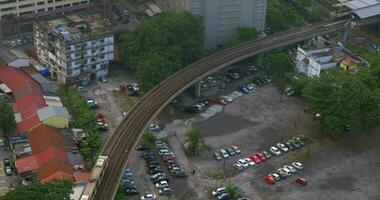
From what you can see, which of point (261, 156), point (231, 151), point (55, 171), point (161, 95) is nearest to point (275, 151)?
point (261, 156)

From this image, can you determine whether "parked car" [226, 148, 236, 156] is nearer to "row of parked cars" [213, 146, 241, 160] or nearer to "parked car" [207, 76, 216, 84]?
"row of parked cars" [213, 146, 241, 160]

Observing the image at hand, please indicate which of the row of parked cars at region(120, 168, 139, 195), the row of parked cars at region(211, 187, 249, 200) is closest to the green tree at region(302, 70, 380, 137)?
the row of parked cars at region(211, 187, 249, 200)

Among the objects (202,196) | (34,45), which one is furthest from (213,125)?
(34,45)

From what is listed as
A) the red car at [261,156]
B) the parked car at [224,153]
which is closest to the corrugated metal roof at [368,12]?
the red car at [261,156]

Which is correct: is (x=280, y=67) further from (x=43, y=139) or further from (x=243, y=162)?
(x=43, y=139)

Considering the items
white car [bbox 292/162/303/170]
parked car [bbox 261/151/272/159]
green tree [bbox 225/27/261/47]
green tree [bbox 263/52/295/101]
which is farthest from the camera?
green tree [bbox 225/27/261/47]

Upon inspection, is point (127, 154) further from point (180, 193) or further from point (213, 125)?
point (213, 125)
